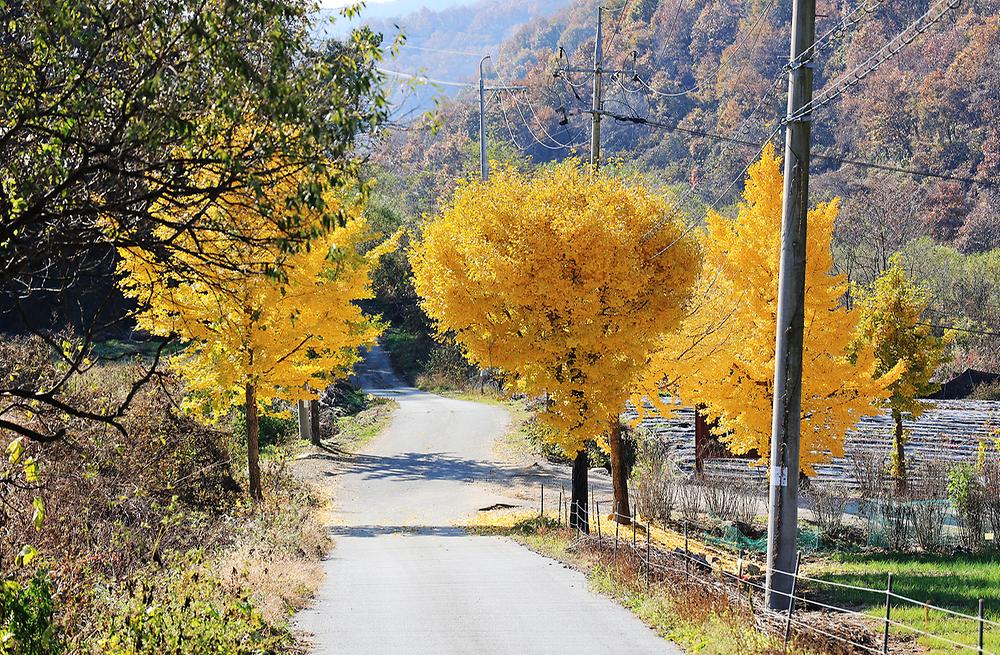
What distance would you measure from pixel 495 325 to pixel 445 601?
7.96 meters

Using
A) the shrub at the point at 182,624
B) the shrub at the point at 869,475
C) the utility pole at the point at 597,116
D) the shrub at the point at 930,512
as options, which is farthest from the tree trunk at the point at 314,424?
the shrub at the point at 182,624

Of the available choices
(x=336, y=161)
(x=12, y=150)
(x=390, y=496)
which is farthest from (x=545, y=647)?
Result: (x=390, y=496)

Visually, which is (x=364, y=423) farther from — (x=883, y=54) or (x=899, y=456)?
(x=883, y=54)

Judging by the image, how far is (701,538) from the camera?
24.0 metres

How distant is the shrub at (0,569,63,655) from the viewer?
632 centimetres

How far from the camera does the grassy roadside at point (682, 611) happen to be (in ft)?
35.0

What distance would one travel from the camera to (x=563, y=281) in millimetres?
19859

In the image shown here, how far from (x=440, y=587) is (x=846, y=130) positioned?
288 ft

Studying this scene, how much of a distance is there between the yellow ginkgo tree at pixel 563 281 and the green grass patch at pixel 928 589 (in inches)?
223

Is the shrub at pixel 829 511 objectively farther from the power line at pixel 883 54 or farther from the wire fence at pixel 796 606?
the power line at pixel 883 54

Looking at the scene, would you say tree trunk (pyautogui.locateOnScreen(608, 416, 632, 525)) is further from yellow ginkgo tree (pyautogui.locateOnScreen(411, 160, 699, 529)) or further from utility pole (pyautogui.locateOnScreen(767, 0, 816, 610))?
utility pole (pyautogui.locateOnScreen(767, 0, 816, 610))

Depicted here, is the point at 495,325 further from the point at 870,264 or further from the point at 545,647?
the point at 870,264

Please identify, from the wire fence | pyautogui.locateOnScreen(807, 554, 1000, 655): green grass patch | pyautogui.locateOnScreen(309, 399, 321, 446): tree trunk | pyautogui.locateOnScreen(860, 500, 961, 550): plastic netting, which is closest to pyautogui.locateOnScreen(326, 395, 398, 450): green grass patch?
pyautogui.locateOnScreen(309, 399, 321, 446): tree trunk

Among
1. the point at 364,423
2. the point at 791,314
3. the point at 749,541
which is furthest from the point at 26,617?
the point at 364,423
